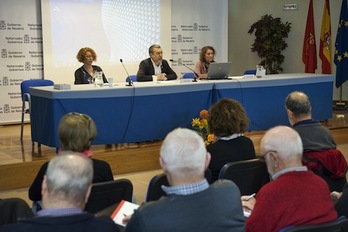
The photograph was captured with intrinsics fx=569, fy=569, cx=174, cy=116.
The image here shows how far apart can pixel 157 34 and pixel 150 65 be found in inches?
98.2

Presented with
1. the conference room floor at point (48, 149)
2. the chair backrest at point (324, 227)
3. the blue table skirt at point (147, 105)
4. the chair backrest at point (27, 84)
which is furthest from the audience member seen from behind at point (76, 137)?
the chair backrest at point (27, 84)

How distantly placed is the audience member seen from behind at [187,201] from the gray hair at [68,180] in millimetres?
245

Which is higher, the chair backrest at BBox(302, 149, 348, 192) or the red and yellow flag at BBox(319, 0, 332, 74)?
the red and yellow flag at BBox(319, 0, 332, 74)

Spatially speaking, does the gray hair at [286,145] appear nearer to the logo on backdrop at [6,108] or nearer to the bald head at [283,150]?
the bald head at [283,150]

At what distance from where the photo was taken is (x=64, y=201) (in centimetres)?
200

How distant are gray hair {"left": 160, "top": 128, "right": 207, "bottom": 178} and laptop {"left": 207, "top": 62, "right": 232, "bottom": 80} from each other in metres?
4.93

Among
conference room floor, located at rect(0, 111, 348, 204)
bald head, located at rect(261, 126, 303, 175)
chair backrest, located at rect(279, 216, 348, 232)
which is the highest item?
bald head, located at rect(261, 126, 303, 175)

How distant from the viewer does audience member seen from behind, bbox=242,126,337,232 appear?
2.39m

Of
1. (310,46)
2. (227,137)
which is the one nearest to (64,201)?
(227,137)

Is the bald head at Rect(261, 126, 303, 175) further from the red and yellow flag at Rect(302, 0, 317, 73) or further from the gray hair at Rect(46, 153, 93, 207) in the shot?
the red and yellow flag at Rect(302, 0, 317, 73)

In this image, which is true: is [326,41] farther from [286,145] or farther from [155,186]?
[286,145]

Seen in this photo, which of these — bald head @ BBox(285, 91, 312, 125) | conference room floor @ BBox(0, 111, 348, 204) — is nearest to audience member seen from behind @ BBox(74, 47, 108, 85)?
conference room floor @ BBox(0, 111, 348, 204)

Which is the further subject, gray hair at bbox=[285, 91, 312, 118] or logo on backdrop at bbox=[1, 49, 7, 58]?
logo on backdrop at bbox=[1, 49, 7, 58]

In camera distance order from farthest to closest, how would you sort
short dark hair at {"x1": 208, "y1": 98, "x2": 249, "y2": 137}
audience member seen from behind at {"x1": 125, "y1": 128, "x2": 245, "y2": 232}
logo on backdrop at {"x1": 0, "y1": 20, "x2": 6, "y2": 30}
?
logo on backdrop at {"x1": 0, "y1": 20, "x2": 6, "y2": 30}, short dark hair at {"x1": 208, "y1": 98, "x2": 249, "y2": 137}, audience member seen from behind at {"x1": 125, "y1": 128, "x2": 245, "y2": 232}
